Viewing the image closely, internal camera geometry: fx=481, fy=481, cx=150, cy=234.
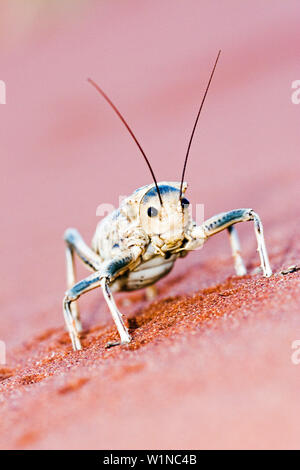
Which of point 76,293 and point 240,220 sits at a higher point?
point 240,220

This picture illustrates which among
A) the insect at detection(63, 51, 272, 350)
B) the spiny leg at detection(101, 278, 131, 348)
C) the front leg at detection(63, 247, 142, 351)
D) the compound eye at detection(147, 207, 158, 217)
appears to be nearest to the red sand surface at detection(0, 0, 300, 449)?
the spiny leg at detection(101, 278, 131, 348)

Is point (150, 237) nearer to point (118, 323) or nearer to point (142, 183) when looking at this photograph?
point (118, 323)

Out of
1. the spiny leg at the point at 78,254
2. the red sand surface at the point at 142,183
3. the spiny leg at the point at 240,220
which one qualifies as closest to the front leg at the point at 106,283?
the red sand surface at the point at 142,183

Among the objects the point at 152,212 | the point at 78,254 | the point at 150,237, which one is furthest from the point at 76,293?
the point at 78,254

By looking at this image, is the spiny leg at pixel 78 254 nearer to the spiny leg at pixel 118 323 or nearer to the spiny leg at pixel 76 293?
the spiny leg at pixel 76 293

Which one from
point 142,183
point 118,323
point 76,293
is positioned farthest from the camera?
point 142,183

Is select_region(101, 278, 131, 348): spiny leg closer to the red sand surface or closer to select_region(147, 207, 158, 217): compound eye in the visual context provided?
the red sand surface

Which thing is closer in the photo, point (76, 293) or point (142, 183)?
point (76, 293)

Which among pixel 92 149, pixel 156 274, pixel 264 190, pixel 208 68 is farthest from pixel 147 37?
pixel 156 274
